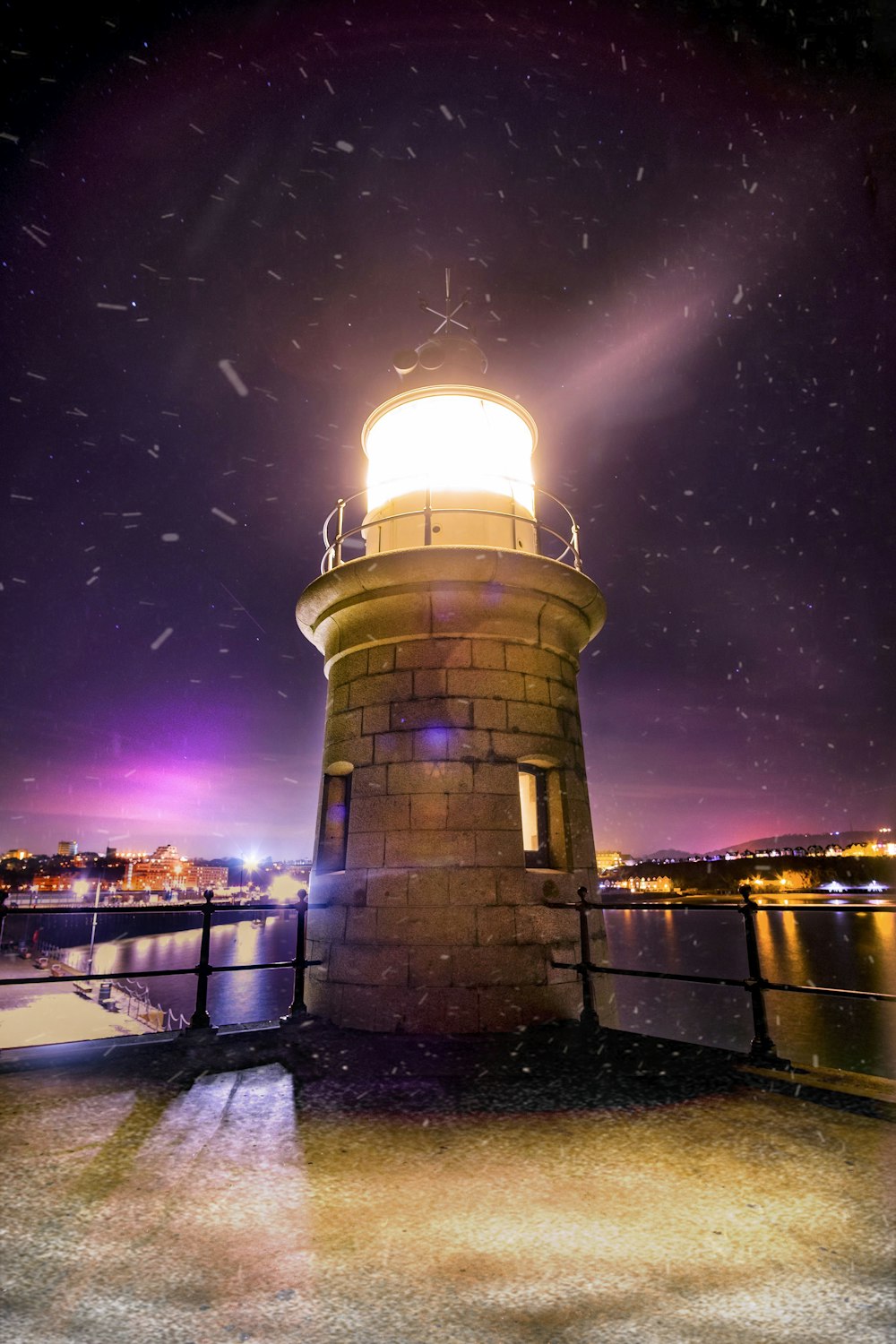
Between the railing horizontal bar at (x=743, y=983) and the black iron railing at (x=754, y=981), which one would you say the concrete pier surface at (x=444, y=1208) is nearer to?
the black iron railing at (x=754, y=981)

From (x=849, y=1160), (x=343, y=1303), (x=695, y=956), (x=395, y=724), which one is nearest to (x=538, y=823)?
(x=395, y=724)

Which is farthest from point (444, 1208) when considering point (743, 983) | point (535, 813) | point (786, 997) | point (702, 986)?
point (702, 986)

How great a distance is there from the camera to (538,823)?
7340 mm

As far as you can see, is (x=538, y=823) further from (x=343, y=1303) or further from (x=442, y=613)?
(x=343, y=1303)

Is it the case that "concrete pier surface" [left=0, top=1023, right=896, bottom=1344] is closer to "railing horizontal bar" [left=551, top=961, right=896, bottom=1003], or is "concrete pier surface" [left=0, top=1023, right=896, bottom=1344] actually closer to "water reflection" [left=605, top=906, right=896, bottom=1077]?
"railing horizontal bar" [left=551, top=961, right=896, bottom=1003]

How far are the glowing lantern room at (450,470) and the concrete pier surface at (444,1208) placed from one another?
507 centimetres

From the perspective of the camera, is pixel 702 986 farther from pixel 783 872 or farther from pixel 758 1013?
pixel 783 872

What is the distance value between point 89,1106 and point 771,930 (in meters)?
130

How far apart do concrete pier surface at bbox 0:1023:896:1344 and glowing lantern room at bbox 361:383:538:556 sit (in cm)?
507

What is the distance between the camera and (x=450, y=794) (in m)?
6.57

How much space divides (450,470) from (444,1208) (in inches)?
252

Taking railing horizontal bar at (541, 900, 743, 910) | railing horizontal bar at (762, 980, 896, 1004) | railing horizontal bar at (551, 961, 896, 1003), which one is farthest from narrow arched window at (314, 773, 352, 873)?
railing horizontal bar at (762, 980, 896, 1004)

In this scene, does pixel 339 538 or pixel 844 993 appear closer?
pixel 844 993

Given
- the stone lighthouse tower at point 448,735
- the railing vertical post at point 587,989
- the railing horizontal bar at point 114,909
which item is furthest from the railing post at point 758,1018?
the railing horizontal bar at point 114,909
